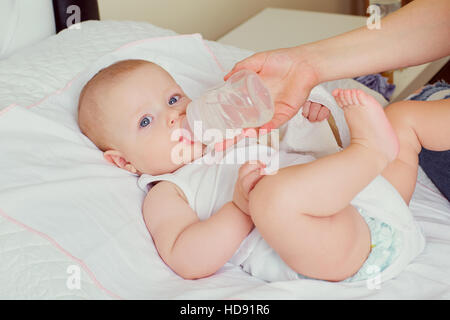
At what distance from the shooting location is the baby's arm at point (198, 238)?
0.89m

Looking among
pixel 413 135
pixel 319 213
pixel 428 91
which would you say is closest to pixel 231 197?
pixel 319 213

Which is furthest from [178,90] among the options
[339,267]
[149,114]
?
[339,267]

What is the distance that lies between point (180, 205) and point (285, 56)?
418 millimetres

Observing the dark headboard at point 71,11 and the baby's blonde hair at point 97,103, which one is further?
the dark headboard at point 71,11

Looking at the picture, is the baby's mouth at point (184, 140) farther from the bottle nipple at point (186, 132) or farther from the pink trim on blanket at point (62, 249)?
the pink trim on blanket at point (62, 249)

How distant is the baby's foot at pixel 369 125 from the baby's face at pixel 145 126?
338 millimetres

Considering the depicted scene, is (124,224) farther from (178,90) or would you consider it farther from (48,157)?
(178,90)

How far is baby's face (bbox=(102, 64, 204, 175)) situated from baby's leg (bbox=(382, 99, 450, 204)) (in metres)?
0.40

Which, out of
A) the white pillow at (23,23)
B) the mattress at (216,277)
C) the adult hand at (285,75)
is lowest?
the mattress at (216,277)

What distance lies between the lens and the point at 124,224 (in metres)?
0.95

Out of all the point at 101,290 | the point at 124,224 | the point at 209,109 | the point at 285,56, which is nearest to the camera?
the point at 101,290

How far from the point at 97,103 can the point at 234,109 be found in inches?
11.5

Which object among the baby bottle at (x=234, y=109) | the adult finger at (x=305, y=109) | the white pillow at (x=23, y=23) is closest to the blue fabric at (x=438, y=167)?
the adult finger at (x=305, y=109)

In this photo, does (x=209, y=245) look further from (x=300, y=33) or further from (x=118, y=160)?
(x=300, y=33)
